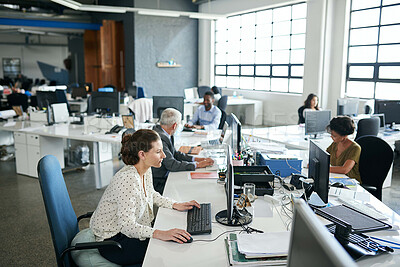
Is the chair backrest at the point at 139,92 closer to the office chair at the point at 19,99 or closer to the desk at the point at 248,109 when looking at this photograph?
the desk at the point at 248,109

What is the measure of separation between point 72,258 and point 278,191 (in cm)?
152

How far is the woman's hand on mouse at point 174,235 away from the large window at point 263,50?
8388 mm

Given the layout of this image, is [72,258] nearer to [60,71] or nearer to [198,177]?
[198,177]

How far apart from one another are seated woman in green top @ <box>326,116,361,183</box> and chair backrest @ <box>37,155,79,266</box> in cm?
228

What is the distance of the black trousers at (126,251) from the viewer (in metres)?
2.04

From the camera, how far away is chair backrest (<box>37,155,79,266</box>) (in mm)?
1903

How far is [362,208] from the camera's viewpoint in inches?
90.0

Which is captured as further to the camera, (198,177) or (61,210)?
(198,177)

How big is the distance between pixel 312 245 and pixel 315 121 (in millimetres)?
4177

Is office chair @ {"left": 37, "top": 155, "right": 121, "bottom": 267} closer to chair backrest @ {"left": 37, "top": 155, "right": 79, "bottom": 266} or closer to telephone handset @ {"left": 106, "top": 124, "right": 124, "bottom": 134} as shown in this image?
chair backrest @ {"left": 37, "top": 155, "right": 79, "bottom": 266}

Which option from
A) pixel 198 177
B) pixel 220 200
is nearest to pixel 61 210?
pixel 220 200

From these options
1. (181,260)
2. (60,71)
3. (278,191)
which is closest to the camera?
(181,260)

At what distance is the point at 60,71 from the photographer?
1969 centimetres

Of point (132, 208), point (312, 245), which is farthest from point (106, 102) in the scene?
point (312, 245)
